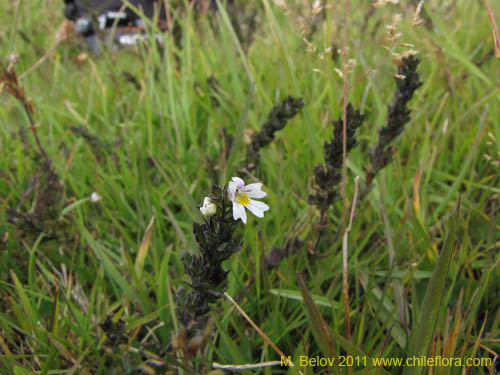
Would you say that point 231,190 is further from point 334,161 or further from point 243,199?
point 334,161

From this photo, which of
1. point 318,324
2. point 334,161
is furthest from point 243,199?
point 334,161

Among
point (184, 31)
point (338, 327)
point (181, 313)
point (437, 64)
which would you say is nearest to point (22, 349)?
point (181, 313)

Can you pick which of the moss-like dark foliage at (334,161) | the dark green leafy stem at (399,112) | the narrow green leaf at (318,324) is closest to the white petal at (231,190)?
the narrow green leaf at (318,324)

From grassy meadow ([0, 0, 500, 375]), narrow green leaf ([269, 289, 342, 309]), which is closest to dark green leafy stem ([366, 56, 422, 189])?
grassy meadow ([0, 0, 500, 375])

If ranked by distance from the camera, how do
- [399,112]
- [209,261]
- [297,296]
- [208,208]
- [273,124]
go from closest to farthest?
[208,208], [209,261], [297,296], [399,112], [273,124]

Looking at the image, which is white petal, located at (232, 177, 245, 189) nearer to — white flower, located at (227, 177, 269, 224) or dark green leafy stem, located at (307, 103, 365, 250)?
white flower, located at (227, 177, 269, 224)

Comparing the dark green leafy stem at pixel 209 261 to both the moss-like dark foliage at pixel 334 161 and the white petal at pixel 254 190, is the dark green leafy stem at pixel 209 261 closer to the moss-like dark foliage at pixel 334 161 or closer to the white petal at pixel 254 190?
the white petal at pixel 254 190

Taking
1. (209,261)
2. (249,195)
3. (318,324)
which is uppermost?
(249,195)

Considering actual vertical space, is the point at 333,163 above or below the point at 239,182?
below

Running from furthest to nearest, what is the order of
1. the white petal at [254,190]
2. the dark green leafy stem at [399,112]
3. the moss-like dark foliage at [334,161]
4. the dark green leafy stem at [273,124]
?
the dark green leafy stem at [273,124] → the dark green leafy stem at [399,112] → the moss-like dark foliage at [334,161] → the white petal at [254,190]
